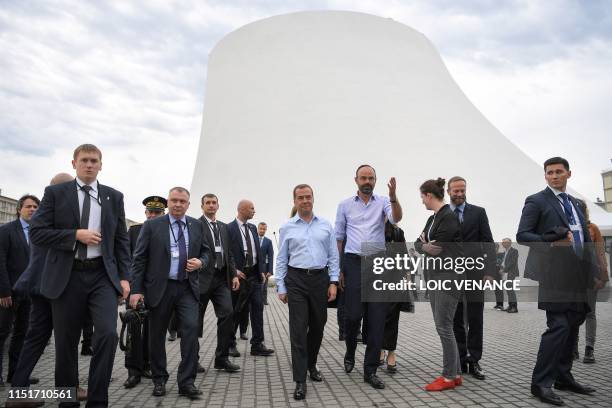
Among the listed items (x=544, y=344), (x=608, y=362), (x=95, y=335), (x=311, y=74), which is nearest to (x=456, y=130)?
(x=311, y=74)

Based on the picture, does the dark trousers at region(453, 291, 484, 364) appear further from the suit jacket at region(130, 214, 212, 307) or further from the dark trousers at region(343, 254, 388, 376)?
the suit jacket at region(130, 214, 212, 307)

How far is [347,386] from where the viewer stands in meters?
3.85

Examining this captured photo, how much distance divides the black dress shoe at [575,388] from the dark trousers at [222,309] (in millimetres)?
2644

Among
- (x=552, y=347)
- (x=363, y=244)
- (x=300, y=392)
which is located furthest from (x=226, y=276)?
(x=552, y=347)

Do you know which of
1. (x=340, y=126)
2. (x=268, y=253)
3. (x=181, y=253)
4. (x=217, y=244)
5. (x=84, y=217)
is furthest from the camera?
(x=340, y=126)

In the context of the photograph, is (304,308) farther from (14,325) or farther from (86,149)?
(14,325)

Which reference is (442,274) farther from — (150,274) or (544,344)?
(150,274)

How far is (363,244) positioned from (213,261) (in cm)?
136

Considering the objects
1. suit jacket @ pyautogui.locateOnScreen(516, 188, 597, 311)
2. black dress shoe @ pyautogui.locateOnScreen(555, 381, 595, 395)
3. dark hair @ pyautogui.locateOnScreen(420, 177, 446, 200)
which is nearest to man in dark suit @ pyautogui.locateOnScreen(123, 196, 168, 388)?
dark hair @ pyautogui.locateOnScreen(420, 177, 446, 200)

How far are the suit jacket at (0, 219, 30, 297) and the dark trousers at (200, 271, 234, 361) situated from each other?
1.52m

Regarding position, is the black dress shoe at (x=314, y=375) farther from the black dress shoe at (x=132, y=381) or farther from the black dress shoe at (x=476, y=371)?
the black dress shoe at (x=132, y=381)

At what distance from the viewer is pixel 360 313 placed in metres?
4.02

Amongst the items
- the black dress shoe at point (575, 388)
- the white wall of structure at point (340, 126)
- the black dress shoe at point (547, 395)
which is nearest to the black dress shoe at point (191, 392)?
the black dress shoe at point (547, 395)

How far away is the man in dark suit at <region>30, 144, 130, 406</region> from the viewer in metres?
2.95
